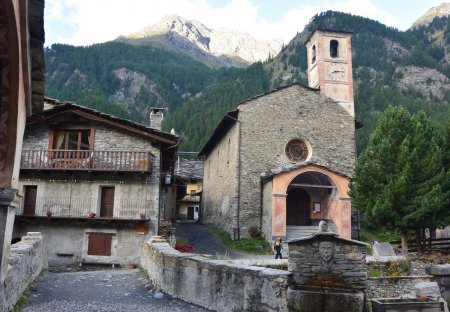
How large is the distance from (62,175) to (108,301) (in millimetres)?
11555

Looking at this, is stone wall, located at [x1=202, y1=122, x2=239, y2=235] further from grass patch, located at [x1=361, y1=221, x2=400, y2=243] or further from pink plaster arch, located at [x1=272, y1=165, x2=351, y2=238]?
grass patch, located at [x1=361, y1=221, x2=400, y2=243]

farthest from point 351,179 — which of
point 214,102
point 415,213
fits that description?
point 214,102

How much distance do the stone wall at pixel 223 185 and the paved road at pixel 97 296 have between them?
507 inches

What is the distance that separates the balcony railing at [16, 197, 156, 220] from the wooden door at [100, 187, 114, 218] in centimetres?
9

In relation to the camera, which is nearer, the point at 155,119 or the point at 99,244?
the point at 99,244

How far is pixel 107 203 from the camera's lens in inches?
777

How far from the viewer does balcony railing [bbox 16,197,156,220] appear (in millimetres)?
19219

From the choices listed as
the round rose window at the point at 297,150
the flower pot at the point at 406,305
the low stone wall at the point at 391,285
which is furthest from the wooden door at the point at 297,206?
the flower pot at the point at 406,305

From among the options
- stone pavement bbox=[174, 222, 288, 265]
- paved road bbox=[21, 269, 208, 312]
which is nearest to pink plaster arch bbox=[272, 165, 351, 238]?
stone pavement bbox=[174, 222, 288, 265]

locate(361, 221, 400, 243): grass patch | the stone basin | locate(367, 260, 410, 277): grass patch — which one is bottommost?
locate(367, 260, 410, 277): grass patch

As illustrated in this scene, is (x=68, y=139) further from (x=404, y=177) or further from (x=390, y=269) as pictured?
(x=404, y=177)

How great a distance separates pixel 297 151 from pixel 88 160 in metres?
13.3

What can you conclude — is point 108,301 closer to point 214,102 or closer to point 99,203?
point 99,203

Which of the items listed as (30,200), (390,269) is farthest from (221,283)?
(30,200)
